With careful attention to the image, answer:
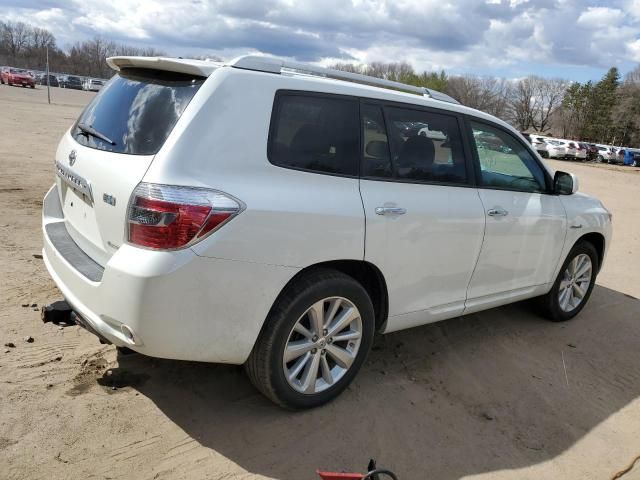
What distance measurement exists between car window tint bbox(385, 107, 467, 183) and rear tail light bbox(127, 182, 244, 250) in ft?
4.32

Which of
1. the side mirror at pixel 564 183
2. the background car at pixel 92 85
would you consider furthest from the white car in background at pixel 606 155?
the background car at pixel 92 85

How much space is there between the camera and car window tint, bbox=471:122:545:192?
406 cm

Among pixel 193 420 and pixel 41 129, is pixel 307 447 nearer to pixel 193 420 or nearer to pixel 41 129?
pixel 193 420

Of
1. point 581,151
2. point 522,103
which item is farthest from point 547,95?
point 581,151

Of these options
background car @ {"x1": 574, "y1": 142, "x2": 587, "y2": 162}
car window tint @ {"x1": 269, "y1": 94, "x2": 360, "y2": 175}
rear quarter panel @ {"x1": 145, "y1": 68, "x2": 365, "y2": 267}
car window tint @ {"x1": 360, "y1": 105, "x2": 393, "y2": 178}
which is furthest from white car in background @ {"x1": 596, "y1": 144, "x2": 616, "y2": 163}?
rear quarter panel @ {"x1": 145, "y1": 68, "x2": 365, "y2": 267}

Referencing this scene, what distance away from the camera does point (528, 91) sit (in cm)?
10169

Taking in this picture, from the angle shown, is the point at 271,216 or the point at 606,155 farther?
the point at 606,155

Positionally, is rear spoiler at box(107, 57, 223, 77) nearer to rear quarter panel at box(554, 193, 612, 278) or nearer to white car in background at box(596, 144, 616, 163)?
rear quarter panel at box(554, 193, 612, 278)

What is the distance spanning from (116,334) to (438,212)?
2.06 m

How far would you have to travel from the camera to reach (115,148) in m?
2.93

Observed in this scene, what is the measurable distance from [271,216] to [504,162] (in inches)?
92.3

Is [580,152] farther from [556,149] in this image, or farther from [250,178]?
[250,178]

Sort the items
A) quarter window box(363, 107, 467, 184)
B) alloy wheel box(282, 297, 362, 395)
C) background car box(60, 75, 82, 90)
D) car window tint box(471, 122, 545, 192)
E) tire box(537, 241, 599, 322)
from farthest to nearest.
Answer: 1. background car box(60, 75, 82, 90)
2. tire box(537, 241, 599, 322)
3. car window tint box(471, 122, 545, 192)
4. quarter window box(363, 107, 467, 184)
5. alloy wheel box(282, 297, 362, 395)

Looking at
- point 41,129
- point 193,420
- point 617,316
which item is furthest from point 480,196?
point 41,129
